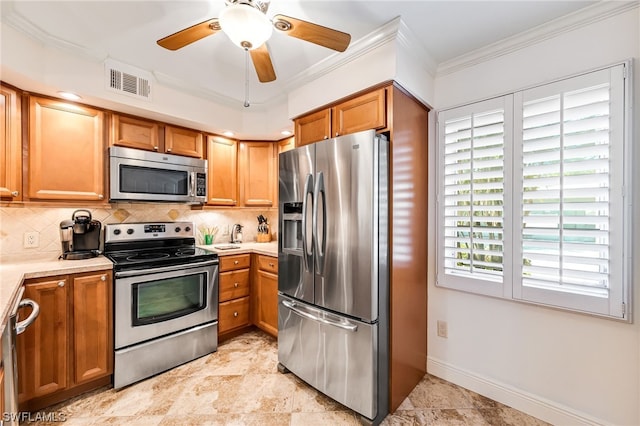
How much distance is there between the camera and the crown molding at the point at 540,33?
1545mm

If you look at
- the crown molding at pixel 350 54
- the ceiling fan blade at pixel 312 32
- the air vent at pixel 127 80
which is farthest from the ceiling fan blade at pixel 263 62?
the air vent at pixel 127 80

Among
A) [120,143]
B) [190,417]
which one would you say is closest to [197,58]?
[120,143]

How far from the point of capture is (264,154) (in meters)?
3.39

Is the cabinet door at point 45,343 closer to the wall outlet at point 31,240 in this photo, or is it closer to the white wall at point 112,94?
the wall outlet at point 31,240

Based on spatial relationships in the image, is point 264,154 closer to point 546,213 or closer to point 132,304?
point 132,304

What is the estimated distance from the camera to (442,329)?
2.22 meters

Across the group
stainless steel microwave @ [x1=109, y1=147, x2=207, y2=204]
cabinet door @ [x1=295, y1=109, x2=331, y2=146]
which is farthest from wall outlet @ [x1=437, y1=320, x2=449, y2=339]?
stainless steel microwave @ [x1=109, y1=147, x2=207, y2=204]

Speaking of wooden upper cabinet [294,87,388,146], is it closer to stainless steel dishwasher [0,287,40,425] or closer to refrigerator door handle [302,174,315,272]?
refrigerator door handle [302,174,315,272]

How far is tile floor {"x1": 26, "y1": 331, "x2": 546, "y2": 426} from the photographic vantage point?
1.77m

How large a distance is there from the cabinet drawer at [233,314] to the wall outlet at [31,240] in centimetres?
159

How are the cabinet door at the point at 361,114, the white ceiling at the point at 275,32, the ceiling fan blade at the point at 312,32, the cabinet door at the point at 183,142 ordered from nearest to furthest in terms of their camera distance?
the ceiling fan blade at the point at 312,32
the white ceiling at the point at 275,32
the cabinet door at the point at 361,114
the cabinet door at the point at 183,142

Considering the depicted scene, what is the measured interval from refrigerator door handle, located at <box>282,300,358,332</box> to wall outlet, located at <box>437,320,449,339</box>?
2.96 ft

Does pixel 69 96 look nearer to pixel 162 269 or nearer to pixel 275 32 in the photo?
pixel 162 269

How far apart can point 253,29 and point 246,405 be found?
229 cm
